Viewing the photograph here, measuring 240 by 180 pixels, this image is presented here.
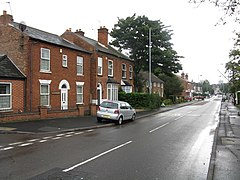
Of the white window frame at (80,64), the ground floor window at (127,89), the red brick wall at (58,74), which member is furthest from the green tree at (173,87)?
the white window frame at (80,64)

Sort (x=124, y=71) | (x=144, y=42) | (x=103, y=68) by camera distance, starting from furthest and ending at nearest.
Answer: (x=144, y=42) → (x=124, y=71) → (x=103, y=68)

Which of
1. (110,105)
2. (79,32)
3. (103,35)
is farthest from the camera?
(103,35)

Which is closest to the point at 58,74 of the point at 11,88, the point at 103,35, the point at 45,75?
the point at 45,75

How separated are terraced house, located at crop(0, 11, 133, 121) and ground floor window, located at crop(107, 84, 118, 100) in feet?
6.39

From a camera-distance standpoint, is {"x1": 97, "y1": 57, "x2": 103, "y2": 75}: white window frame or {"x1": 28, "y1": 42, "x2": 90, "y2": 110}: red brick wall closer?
{"x1": 28, "y1": 42, "x2": 90, "y2": 110}: red brick wall

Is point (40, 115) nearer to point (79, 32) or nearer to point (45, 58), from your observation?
point (45, 58)

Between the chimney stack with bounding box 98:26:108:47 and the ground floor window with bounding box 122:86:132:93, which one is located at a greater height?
the chimney stack with bounding box 98:26:108:47

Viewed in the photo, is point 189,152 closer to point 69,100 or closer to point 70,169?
point 70,169

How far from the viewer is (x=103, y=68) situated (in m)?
30.4

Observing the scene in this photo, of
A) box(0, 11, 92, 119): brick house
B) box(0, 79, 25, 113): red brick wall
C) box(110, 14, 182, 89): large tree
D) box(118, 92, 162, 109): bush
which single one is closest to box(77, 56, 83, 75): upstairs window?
box(0, 11, 92, 119): brick house

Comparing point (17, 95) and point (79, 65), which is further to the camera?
Result: point (79, 65)

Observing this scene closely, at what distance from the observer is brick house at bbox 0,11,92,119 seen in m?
20.6

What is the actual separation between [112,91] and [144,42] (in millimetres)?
12091

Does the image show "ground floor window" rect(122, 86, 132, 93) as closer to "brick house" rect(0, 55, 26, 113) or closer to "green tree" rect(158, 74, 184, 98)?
"brick house" rect(0, 55, 26, 113)
